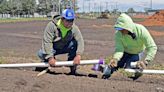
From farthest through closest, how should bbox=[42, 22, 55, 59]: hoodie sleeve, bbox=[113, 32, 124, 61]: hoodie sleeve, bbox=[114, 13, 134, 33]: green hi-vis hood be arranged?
1. bbox=[42, 22, 55, 59]: hoodie sleeve
2. bbox=[113, 32, 124, 61]: hoodie sleeve
3. bbox=[114, 13, 134, 33]: green hi-vis hood

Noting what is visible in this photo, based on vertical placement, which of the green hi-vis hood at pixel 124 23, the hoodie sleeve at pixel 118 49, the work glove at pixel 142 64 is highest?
the green hi-vis hood at pixel 124 23

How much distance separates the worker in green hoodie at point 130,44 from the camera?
6.70 metres

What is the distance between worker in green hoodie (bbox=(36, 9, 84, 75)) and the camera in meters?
7.94

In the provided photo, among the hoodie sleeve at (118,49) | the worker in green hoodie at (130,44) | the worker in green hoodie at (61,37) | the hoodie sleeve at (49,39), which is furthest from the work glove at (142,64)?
the hoodie sleeve at (49,39)

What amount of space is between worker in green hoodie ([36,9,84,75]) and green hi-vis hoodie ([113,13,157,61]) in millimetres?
1150

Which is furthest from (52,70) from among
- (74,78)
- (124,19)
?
(124,19)

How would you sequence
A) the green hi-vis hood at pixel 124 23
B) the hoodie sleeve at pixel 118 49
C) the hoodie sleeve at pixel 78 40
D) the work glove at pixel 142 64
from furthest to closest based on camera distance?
the hoodie sleeve at pixel 78 40 < the hoodie sleeve at pixel 118 49 < the work glove at pixel 142 64 < the green hi-vis hood at pixel 124 23

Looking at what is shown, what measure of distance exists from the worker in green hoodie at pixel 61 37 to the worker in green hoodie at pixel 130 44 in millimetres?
1041

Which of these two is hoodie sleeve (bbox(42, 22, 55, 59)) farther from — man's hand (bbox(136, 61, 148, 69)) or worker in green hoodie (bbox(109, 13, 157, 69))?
man's hand (bbox(136, 61, 148, 69))

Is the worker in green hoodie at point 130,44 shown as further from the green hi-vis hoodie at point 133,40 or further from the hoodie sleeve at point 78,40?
the hoodie sleeve at point 78,40

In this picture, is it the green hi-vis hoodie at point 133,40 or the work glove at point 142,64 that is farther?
the work glove at point 142,64

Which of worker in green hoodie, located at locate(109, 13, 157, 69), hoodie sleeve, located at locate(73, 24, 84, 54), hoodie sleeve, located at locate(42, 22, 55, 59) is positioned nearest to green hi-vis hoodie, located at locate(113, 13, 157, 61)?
worker in green hoodie, located at locate(109, 13, 157, 69)

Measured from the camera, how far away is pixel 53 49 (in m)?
8.47

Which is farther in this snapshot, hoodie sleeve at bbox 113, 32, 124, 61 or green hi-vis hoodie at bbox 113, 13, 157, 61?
hoodie sleeve at bbox 113, 32, 124, 61
